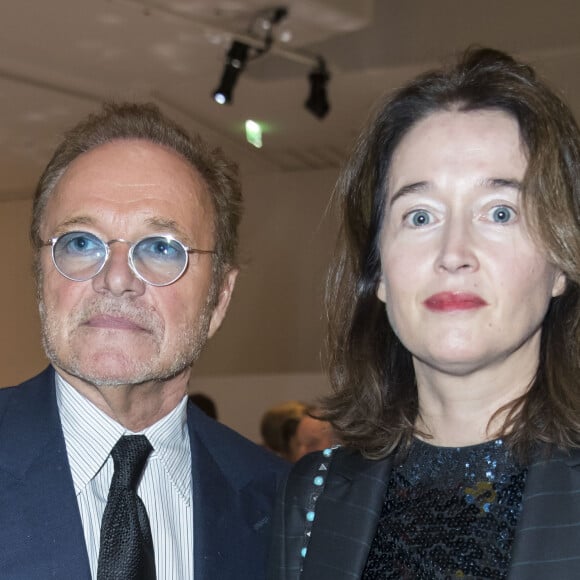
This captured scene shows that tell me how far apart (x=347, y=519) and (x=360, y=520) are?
3cm

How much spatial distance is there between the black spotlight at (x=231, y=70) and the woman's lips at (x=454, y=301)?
5039 mm

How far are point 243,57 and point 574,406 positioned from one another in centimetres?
513

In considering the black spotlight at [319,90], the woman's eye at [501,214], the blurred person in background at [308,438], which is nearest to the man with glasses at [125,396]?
the woman's eye at [501,214]

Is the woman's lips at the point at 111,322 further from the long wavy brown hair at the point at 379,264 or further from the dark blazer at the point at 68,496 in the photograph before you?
the long wavy brown hair at the point at 379,264

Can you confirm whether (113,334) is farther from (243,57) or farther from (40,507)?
(243,57)

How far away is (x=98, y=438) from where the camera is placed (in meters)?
2.33

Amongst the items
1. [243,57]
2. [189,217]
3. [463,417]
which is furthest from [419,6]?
[463,417]

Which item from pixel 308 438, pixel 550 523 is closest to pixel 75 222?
pixel 550 523

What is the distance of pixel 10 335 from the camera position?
400 inches

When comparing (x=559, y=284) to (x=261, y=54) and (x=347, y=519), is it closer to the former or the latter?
(x=347, y=519)

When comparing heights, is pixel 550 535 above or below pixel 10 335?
below

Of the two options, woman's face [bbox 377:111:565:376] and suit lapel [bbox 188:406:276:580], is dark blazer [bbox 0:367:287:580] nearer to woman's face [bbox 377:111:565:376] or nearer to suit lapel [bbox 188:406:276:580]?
suit lapel [bbox 188:406:276:580]

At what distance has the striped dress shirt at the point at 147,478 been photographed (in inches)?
88.0

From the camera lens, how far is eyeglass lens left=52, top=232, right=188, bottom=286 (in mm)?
A: 2381
